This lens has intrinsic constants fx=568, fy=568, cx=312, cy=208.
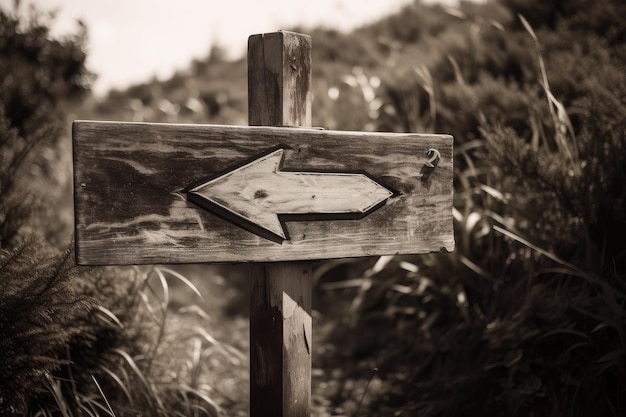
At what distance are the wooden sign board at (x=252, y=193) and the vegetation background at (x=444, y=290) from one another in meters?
0.36

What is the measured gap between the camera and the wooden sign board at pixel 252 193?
1.28m

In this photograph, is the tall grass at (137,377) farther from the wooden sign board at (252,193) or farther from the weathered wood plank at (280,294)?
the wooden sign board at (252,193)

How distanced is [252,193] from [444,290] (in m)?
1.67

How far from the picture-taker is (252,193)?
142 centimetres

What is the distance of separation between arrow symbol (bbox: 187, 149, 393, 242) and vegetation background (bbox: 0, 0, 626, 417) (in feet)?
1.59

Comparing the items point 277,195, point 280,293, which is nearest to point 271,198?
point 277,195

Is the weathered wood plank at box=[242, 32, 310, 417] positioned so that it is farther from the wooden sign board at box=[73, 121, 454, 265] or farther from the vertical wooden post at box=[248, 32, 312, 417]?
the wooden sign board at box=[73, 121, 454, 265]

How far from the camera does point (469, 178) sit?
3.41 m

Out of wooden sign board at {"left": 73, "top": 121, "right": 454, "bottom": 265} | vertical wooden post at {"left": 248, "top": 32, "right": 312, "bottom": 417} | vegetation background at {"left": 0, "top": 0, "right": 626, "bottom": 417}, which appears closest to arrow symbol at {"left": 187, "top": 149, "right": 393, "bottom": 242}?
wooden sign board at {"left": 73, "top": 121, "right": 454, "bottom": 265}

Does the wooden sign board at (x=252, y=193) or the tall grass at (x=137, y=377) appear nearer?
the wooden sign board at (x=252, y=193)

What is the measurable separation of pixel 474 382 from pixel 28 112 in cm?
379

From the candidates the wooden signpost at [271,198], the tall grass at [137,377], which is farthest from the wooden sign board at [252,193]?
the tall grass at [137,377]

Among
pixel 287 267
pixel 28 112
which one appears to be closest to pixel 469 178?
pixel 287 267

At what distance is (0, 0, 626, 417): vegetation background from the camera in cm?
193
